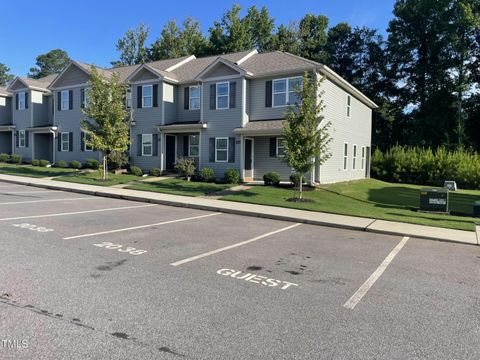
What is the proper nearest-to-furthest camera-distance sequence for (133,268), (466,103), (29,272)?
1. (29,272)
2. (133,268)
3. (466,103)

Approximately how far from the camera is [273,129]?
2081cm

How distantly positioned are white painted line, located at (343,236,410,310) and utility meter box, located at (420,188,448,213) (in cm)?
698

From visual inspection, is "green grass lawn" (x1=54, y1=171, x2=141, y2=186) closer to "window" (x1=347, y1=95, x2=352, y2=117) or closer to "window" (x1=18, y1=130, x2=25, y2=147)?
"window" (x1=18, y1=130, x2=25, y2=147)

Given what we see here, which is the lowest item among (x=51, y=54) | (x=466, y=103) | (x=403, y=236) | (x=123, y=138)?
(x=403, y=236)

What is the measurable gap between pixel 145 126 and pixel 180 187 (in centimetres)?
839

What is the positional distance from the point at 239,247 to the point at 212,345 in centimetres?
446

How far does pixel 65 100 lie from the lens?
30625mm

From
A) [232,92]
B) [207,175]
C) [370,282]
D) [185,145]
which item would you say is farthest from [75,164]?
[370,282]

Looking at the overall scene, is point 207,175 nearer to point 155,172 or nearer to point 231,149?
point 231,149

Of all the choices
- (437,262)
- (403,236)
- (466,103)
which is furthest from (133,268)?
(466,103)

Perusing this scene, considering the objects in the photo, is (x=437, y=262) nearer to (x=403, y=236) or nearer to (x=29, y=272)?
(x=403, y=236)

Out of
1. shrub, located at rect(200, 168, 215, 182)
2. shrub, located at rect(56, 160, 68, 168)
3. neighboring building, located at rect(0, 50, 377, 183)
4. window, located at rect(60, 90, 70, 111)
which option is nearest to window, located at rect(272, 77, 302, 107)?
neighboring building, located at rect(0, 50, 377, 183)

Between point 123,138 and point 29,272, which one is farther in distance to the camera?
point 123,138

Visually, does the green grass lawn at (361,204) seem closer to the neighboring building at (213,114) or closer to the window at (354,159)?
the neighboring building at (213,114)
